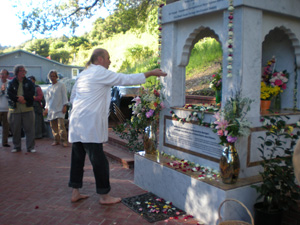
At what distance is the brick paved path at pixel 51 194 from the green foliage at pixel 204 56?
818 centimetres

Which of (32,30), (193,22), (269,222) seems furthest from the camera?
(32,30)

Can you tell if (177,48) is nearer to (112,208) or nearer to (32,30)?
(112,208)

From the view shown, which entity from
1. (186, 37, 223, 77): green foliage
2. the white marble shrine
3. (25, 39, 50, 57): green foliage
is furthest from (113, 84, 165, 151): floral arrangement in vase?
(25, 39, 50, 57): green foliage

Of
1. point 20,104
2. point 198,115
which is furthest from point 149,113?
point 20,104

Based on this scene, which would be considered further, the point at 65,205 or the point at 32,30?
the point at 32,30

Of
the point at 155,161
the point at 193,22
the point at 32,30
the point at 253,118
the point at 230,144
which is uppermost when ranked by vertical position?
the point at 32,30

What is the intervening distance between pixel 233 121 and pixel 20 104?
5.51m

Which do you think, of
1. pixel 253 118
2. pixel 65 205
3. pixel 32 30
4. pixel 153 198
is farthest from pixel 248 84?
pixel 32 30

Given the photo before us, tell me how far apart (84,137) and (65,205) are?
1.07 metres

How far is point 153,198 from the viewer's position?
→ 175 inches

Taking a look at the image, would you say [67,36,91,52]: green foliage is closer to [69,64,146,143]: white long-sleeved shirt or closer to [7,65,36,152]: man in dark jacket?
[7,65,36,152]: man in dark jacket

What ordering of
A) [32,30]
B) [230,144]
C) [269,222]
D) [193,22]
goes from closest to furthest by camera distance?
[269,222], [230,144], [193,22], [32,30]

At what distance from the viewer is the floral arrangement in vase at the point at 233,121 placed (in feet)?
11.3

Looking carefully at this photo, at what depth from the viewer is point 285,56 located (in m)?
4.81
